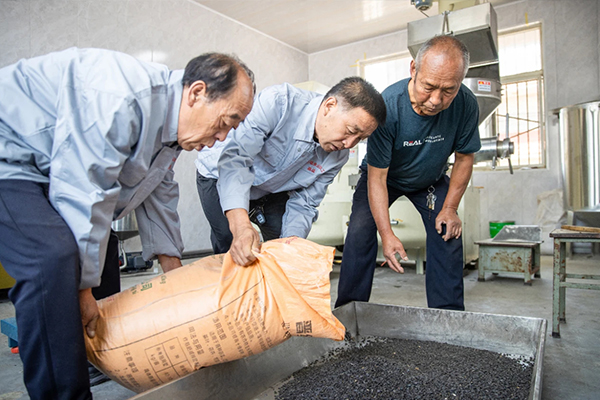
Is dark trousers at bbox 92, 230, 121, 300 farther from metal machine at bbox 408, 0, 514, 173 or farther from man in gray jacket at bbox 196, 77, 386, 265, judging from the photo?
metal machine at bbox 408, 0, 514, 173

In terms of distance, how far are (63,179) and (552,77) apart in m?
5.36

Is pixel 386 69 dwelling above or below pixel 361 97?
above

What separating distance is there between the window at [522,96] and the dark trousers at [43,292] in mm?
4961

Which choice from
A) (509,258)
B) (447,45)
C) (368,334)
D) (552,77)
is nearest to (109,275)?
(368,334)

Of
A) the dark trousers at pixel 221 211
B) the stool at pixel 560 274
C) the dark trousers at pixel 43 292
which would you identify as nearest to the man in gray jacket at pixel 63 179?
the dark trousers at pixel 43 292

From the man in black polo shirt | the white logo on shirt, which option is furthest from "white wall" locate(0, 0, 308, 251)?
the white logo on shirt

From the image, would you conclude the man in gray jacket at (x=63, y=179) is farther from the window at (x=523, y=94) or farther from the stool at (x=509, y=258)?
the window at (x=523, y=94)

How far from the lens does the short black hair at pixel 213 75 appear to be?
987 mm

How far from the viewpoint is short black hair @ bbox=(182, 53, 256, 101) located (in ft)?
3.24

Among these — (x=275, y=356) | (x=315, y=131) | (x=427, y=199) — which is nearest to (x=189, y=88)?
(x=315, y=131)

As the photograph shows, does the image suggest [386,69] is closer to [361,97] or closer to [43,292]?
[361,97]

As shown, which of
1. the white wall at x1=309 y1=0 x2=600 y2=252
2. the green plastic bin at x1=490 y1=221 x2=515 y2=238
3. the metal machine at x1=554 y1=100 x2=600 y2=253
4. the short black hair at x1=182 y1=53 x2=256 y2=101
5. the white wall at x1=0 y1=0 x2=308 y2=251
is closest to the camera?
the short black hair at x1=182 y1=53 x2=256 y2=101

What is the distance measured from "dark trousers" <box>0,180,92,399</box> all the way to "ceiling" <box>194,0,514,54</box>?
4800 millimetres

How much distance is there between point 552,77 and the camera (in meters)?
4.87
